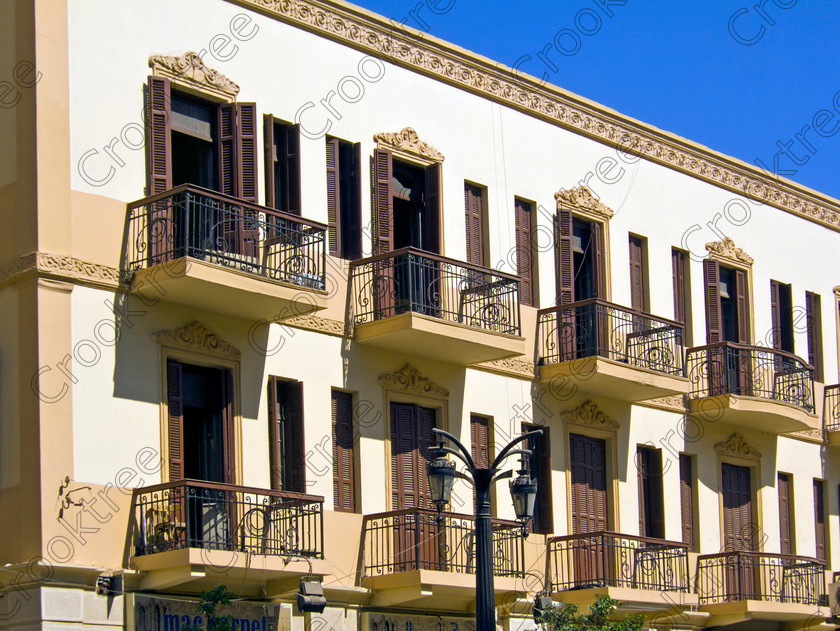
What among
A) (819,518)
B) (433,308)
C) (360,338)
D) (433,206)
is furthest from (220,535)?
(819,518)

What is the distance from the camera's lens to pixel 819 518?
31344mm

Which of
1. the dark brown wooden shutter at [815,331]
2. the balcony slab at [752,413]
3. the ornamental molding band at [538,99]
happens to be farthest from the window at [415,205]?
the dark brown wooden shutter at [815,331]

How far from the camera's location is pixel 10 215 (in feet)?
64.9

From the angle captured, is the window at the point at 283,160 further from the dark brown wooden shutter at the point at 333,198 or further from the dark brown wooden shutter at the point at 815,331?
the dark brown wooden shutter at the point at 815,331

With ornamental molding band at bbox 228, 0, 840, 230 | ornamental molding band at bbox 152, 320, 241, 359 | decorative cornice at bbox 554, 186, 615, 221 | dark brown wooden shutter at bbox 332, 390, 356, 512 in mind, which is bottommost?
dark brown wooden shutter at bbox 332, 390, 356, 512

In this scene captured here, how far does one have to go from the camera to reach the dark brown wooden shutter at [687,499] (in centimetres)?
2788

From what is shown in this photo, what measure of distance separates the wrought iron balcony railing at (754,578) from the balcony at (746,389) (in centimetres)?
254

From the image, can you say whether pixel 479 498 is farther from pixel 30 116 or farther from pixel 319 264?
pixel 30 116

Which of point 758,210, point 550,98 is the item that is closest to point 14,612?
point 550,98

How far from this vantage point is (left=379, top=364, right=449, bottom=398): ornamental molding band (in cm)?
2327

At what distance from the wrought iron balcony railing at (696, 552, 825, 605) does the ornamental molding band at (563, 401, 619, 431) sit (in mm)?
3002

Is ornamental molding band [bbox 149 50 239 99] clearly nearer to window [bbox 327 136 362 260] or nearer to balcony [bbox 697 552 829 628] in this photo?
window [bbox 327 136 362 260]

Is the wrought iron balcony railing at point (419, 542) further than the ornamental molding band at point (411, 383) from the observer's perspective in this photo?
No

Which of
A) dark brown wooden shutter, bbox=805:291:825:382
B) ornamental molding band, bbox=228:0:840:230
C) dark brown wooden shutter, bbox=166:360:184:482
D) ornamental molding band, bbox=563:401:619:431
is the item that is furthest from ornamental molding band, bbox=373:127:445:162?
dark brown wooden shutter, bbox=805:291:825:382
